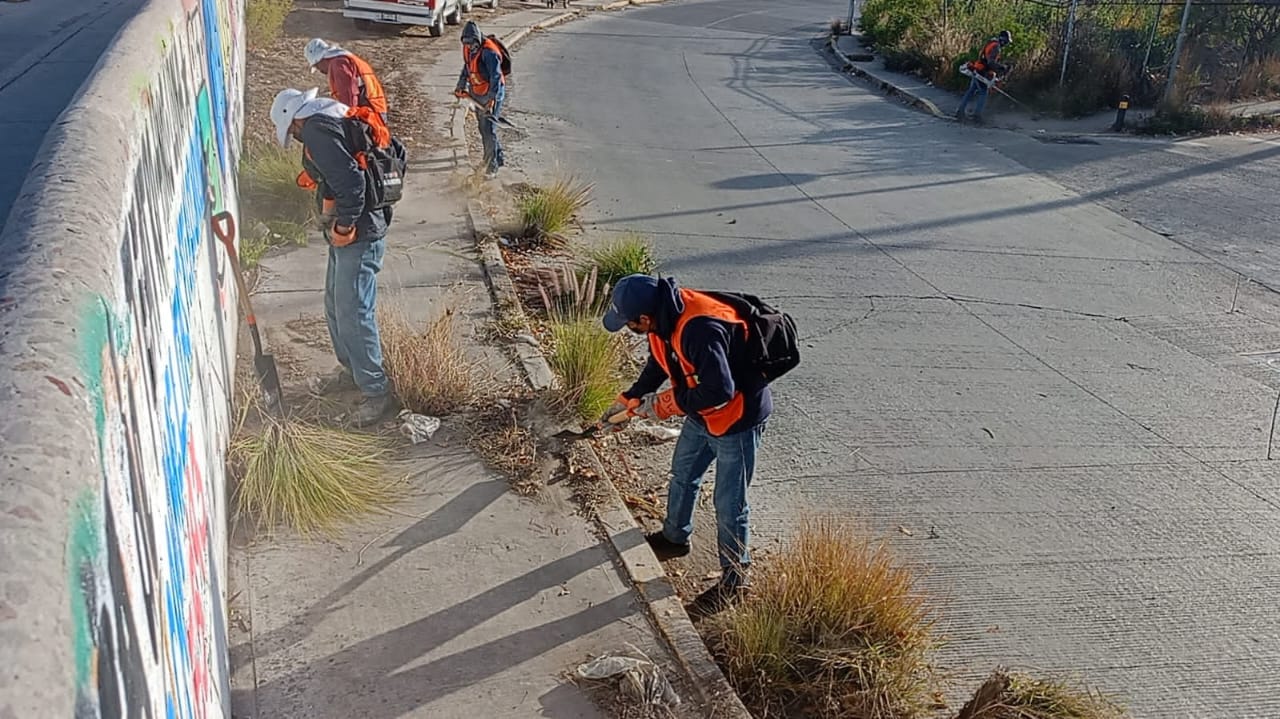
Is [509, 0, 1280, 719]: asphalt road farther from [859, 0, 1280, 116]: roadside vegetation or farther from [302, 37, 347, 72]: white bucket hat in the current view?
[302, 37, 347, 72]: white bucket hat

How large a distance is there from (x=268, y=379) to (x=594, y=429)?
1.68m

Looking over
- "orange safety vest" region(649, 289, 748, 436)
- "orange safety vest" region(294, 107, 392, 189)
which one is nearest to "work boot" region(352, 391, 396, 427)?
"orange safety vest" region(294, 107, 392, 189)

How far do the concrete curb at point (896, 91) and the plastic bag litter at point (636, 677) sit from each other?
15.2 metres

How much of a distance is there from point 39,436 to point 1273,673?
197 inches

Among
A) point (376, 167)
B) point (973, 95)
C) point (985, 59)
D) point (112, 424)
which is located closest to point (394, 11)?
point (973, 95)

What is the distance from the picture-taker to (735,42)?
27234mm

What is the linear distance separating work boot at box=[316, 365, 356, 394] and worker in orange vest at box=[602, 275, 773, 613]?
172 cm

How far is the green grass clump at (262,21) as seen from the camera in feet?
53.5

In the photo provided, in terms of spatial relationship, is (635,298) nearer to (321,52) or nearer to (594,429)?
(594,429)

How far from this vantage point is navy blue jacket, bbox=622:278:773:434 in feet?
14.1

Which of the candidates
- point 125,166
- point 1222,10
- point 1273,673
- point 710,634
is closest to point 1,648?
point 125,166

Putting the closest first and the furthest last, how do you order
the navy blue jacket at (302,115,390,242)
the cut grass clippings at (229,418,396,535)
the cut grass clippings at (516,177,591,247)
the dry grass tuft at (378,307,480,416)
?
the cut grass clippings at (229,418,396,535) < the navy blue jacket at (302,115,390,242) < the dry grass tuft at (378,307,480,416) < the cut grass clippings at (516,177,591,247)

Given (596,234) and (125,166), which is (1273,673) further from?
(596,234)

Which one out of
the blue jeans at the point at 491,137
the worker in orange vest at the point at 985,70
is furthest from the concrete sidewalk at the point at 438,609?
the worker in orange vest at the point at 985,70
